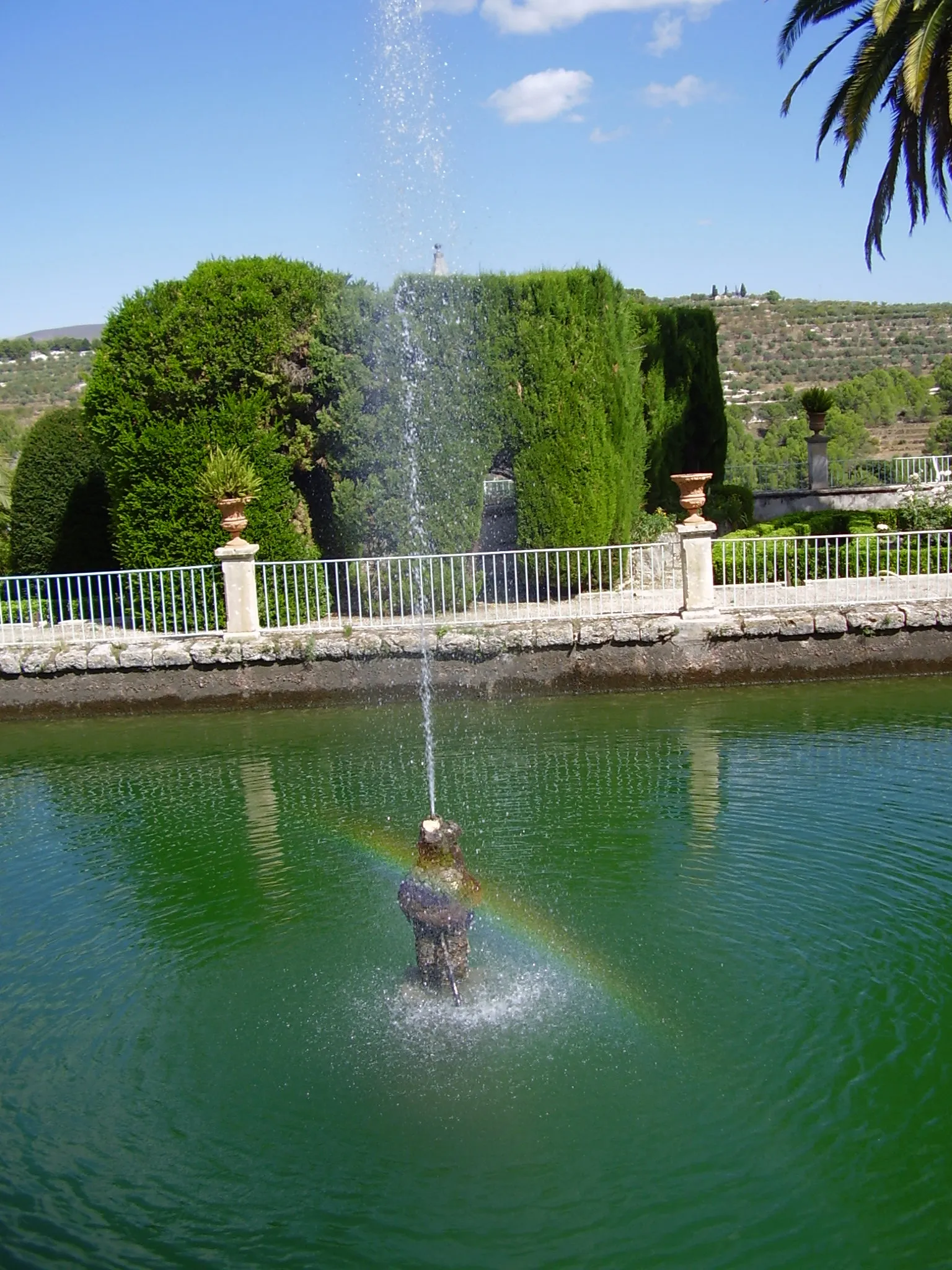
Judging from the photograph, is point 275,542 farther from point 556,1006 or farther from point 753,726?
point 556,1006

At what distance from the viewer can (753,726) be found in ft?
34.7

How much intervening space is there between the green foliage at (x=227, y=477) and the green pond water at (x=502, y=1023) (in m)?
4.57

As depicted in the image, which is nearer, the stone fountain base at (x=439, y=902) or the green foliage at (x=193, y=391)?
the stone fountain base at (x=439, y=902)

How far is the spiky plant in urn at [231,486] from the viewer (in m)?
12.7

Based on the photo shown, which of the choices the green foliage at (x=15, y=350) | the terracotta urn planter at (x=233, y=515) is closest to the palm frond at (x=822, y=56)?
the terracotta urn planter at (x=233, y=515)

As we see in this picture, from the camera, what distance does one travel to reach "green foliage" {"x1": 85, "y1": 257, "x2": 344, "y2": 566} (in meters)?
13.8

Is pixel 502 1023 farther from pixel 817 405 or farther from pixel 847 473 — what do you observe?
pixel 847 473

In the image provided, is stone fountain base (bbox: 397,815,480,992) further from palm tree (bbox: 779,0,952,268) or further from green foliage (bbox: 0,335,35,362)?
green foliage (bbox: 0,335,35,362)

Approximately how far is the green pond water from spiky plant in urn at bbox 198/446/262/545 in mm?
3890

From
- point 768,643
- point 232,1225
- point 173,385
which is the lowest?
point 232,1225

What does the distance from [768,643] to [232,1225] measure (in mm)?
9158

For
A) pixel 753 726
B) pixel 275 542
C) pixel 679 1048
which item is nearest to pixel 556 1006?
pixel 679 1048

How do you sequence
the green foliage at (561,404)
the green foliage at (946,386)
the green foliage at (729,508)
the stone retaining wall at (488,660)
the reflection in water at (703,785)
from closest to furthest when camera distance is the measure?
the reflection in water at (703,785), the stone retaining wall at (488,660), the green foliage at (561,404), the green foliage at (729,508), the green foliage at (946,386)

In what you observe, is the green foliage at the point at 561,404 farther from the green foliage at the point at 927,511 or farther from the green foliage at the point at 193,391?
the green foliage at the point at 927,511
